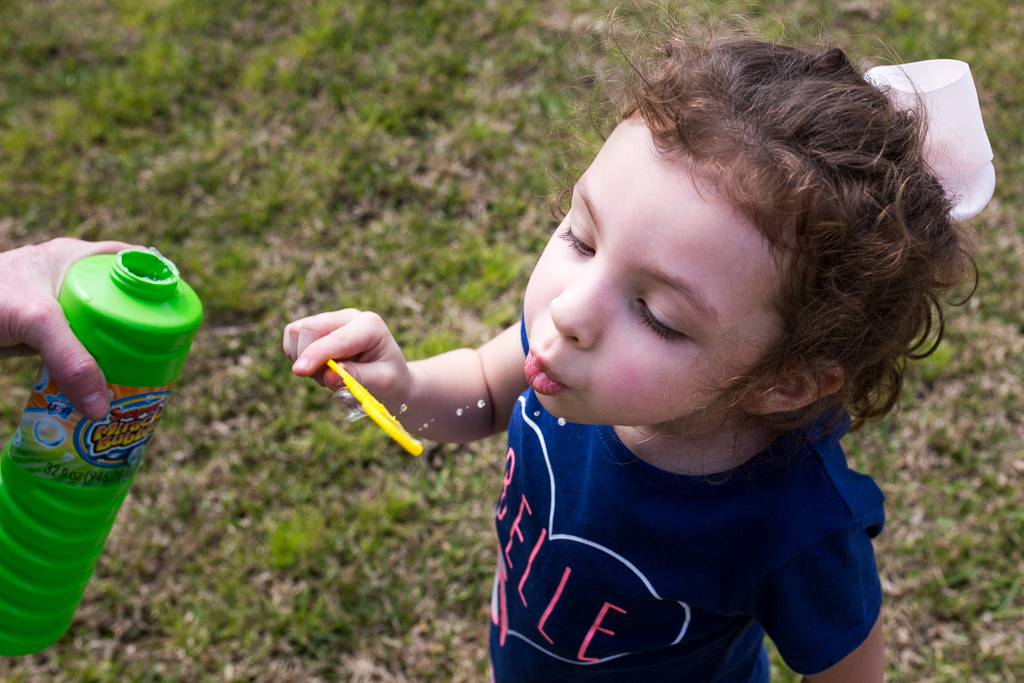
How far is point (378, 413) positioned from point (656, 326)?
45 cm

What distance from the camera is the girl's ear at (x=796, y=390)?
1.12 meters

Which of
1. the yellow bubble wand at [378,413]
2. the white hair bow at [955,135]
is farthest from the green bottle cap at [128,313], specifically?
the white hair bow at [955,135]

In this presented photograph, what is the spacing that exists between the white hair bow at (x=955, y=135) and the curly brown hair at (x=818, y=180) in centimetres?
3

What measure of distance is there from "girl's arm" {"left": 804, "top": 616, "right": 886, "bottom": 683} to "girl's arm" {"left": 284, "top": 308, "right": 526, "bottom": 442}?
28.3 inches

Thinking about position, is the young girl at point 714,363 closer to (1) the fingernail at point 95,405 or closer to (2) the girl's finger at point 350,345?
(2) the girl's finger at point 350,345

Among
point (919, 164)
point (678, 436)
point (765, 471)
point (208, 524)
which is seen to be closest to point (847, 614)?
point (765, 471)

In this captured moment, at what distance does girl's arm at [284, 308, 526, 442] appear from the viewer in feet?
4.46

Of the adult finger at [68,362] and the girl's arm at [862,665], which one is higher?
the adult finger at [68,362]

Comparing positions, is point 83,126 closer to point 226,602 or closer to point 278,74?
point 278,74

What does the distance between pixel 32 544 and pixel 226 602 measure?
2.86 ft

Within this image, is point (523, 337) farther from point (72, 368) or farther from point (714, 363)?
point (72, 368)

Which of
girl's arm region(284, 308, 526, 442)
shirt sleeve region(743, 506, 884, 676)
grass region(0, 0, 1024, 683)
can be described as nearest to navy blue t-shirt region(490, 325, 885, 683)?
shirt sleeve region(743, 506, 884, 676)

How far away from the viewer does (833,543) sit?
3.84 feet

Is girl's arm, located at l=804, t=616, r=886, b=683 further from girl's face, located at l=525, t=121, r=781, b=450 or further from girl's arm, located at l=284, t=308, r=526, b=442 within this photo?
girl's arm, located at l=284, t=308, r=526, b=442
